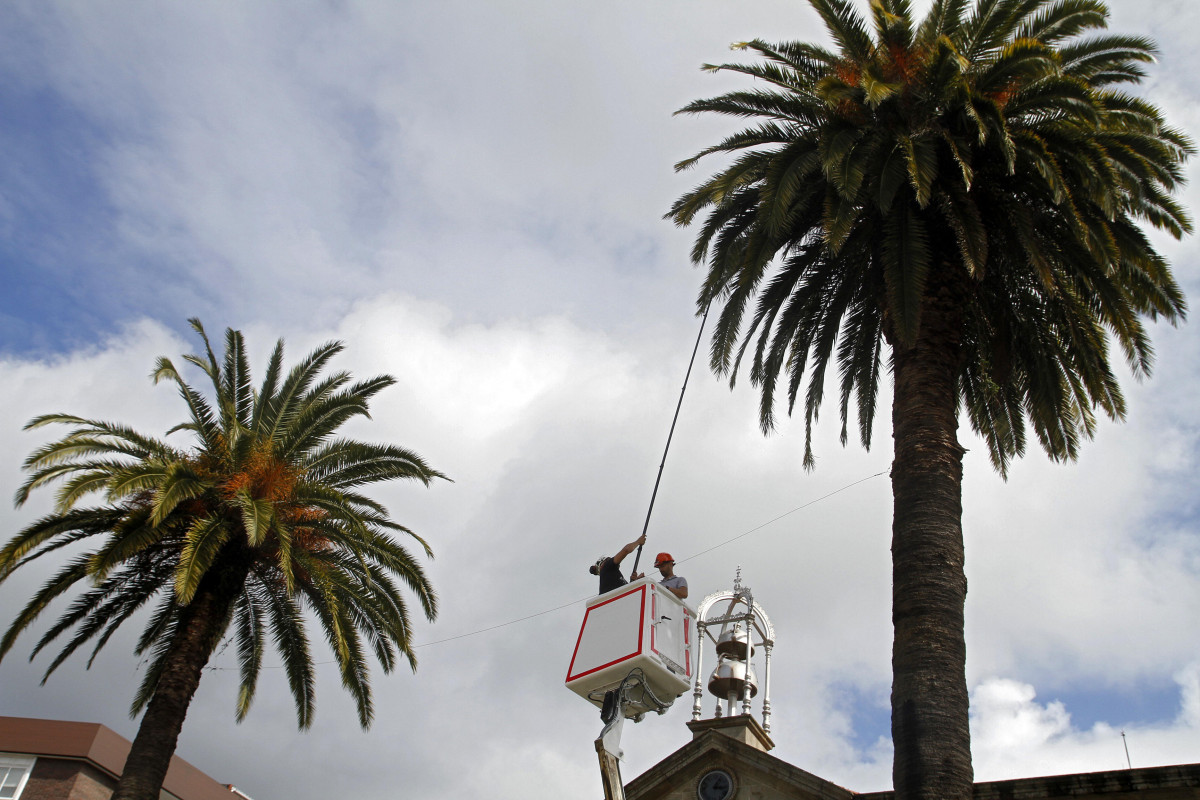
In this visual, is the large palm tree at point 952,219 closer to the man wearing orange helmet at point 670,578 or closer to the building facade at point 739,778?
the man wearing orange helmet at point 670,578

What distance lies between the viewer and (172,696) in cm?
1658

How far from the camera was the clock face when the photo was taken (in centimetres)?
1917

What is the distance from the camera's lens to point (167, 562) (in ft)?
59.4

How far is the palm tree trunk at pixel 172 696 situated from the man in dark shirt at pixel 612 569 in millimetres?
9078

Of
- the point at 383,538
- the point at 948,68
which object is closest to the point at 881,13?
the point at 948,68

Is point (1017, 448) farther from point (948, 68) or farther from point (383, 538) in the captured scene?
point (383, 538)

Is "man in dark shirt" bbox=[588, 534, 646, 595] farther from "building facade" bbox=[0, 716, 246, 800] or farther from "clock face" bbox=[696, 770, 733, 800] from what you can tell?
"building facade" bbox=[0, 716, 246, 800]

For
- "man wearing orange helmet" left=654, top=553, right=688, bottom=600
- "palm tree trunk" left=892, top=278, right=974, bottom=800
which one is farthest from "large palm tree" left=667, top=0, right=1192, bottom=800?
"man wearing orange helmet" left=654, top=553, right=688, bottom=600

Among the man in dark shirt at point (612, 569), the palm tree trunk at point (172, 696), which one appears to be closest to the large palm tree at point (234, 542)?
the palm tree trunk at point (172, 696)

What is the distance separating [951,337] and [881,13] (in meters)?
4.42

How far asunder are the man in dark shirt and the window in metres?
21.6

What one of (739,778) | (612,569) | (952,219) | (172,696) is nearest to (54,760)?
(172,696)

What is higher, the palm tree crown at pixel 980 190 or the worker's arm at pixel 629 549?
the palm tree crown at pixel 980 190

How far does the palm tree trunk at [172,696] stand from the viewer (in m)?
15.9
